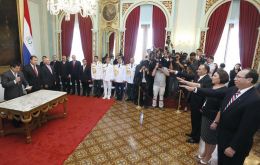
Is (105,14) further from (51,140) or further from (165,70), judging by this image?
(51,140)

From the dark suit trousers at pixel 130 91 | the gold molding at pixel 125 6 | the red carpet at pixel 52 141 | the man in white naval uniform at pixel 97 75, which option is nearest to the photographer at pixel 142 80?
the dark suit trousers at pixel 130 91

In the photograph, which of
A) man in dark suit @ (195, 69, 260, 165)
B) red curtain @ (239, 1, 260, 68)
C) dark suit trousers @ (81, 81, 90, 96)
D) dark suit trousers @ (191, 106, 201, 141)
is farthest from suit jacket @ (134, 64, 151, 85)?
red curtain @ (239, 1, 260, 68)

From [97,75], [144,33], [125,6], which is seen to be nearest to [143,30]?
[144,33]

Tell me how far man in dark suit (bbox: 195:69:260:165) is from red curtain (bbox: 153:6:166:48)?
5873mm

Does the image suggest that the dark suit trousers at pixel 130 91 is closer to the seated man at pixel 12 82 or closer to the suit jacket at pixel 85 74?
the suit jacket at pixel 85 74

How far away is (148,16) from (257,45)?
175 inches

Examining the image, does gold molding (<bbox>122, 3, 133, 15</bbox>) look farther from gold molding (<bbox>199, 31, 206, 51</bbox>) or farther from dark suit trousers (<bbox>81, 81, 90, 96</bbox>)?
dark suit trousers (<bbox>81, 81, 90, 96</bbox>)

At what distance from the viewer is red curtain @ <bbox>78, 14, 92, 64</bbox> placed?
27.6 ft

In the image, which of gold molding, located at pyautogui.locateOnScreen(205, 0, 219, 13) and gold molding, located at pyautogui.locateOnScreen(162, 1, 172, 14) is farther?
gold molding, located at pyautogui.locateOnScreen(162, 1, 172, 14)

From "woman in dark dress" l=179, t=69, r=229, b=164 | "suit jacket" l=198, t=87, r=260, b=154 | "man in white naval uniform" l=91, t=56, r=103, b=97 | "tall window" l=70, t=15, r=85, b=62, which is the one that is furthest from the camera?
"tall window" l=70, t=15, r=85, b=62

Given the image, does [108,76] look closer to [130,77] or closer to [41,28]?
[130,77]

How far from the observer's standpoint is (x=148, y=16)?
784cm

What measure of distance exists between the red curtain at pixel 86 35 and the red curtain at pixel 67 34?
49 centimetres

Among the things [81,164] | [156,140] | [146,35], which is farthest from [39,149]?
[146,35]
